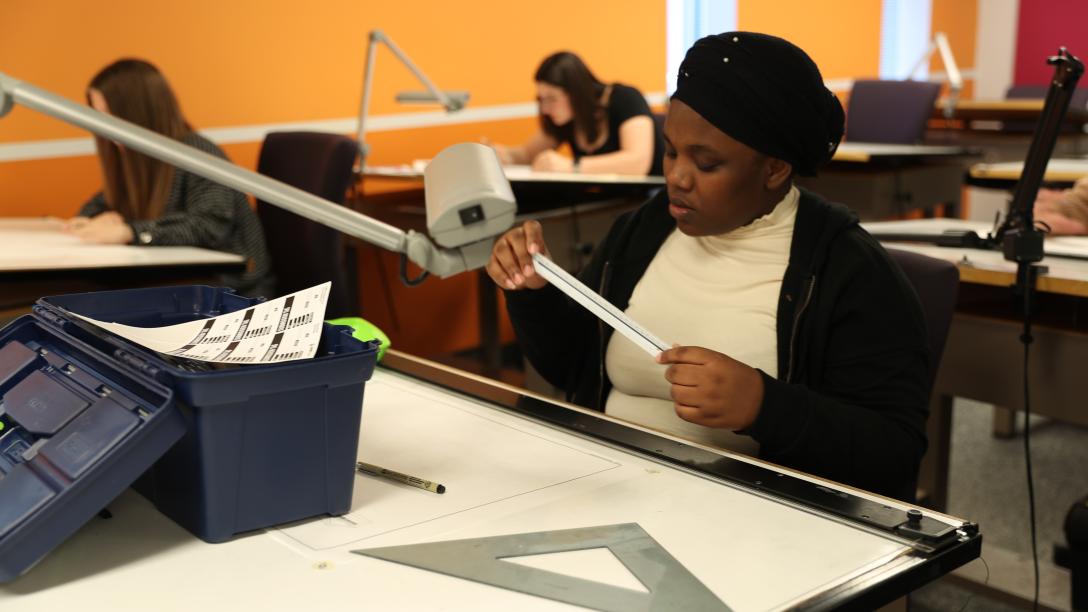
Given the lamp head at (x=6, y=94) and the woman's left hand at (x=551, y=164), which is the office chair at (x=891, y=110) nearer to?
the woman's left hand at (x=551, y=164)

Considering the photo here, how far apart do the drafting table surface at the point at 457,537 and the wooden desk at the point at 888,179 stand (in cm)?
307

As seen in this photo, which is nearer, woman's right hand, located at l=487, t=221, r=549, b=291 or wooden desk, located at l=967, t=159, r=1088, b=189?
woman's right hand, located at l=487, t=221, r=549, b=291

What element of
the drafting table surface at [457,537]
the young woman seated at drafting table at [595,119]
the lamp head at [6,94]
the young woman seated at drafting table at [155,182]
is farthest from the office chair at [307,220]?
the lamp head at [6,94]

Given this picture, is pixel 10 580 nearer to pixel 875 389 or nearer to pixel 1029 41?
pixel 875 389

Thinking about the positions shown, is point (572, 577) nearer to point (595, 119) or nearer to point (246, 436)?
point (246, 436)

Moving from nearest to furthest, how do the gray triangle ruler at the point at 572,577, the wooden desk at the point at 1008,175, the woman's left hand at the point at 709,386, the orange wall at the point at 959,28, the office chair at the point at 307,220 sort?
1. the gray triangle ruler at the point at 572,577
2. the woman's left hand at the point at 709,386
3. the office chair at the point at 307,220
4. the wooden desk at the point at 1008,175
5. the orange wall at the point at 959,28

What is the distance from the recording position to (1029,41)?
760 centimetres

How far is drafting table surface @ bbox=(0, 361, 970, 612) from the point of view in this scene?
92cm

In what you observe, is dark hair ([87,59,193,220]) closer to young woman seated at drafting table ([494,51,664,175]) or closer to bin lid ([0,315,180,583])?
young woman seated at drafting table ([494,51,664,175])

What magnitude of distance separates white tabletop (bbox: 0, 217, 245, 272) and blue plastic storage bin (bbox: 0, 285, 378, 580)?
141cm

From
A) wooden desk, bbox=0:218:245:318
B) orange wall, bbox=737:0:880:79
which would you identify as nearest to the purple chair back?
wooden desk, bbox=0:218:245:318

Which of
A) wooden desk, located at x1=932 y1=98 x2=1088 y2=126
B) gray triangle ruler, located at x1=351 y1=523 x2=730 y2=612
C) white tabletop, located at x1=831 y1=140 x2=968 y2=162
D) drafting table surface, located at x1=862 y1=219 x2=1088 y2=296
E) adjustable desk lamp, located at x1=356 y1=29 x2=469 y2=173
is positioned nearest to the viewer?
gray triangle ruler, located at x1=351 y1=523 x2=730 y2=612

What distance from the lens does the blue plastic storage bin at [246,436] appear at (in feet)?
3.23

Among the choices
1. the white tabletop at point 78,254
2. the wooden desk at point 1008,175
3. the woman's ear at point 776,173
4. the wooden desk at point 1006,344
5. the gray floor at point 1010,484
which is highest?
the woman's ear at point 776,173
